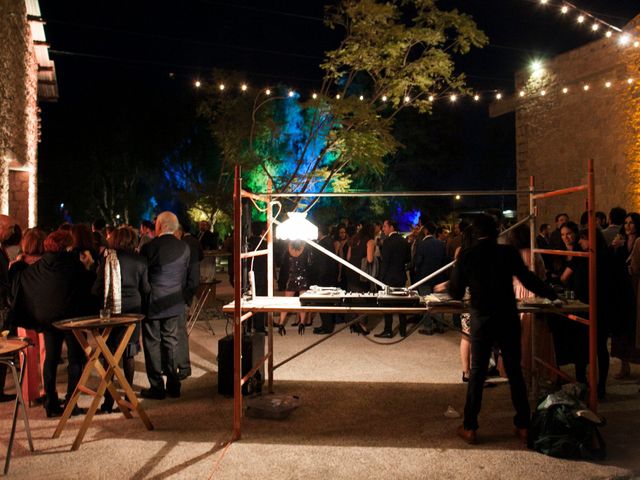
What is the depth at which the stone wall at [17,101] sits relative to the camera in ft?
28.6

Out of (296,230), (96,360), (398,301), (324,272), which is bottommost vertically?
(96,360)

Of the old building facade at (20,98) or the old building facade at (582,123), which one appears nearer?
the old building facade at (20,98)

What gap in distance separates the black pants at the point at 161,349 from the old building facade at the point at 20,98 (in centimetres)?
415

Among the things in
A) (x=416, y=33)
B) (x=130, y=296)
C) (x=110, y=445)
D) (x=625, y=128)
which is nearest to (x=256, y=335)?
(x=130, y=296)

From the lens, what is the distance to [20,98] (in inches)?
415

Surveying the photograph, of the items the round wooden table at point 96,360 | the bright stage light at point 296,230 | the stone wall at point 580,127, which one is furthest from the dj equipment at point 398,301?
the stone wall at point 580,127

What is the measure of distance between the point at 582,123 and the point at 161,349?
42.1 feet

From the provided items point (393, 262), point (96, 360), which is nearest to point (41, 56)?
point (393, 262)

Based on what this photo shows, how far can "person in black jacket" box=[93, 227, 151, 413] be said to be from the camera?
5309mm

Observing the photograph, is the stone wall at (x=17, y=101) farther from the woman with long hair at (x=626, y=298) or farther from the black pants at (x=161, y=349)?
the woman with long hair at (x=626, y=298)

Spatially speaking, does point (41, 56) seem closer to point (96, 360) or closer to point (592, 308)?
point (96, 360)

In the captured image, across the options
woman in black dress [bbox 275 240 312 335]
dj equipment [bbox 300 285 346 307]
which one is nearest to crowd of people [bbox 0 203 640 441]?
dj equipment [bbox 300 285 346 307]

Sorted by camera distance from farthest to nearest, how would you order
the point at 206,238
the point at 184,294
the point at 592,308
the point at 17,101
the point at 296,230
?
the point at 206,238 → the point at 17,101 → the point at 184,294 → the point at 296,230 → the point at 592,308

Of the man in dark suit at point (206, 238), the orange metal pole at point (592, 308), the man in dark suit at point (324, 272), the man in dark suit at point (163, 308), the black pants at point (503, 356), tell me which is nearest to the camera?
the black pants at point (503, 356)
